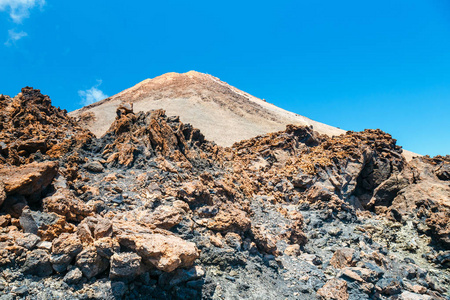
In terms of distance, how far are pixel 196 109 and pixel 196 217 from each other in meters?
40.8

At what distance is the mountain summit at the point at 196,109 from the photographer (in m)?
40.2

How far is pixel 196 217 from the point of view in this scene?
820 centimetres

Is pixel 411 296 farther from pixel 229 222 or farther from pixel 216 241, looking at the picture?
pixel 216 241

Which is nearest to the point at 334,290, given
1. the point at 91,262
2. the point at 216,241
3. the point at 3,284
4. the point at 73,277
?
the point at 216,241

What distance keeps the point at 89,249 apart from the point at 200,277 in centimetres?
233

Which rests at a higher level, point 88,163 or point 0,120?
point 0,120

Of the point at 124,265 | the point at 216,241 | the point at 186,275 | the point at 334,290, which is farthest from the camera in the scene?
the point at 334,290

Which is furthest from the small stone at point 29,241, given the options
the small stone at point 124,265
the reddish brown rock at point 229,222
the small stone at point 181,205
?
the reddish brown rock at point 229,222

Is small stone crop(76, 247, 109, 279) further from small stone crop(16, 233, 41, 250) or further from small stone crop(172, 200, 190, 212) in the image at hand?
small stone crop(172, 200, 190, 212)

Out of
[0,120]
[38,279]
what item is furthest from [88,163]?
[38,279]

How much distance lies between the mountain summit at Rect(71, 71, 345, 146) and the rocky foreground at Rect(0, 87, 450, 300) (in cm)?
1973

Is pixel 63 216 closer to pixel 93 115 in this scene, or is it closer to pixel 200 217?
pixel 200 217

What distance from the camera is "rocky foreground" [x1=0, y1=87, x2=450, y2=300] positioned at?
5324 mm

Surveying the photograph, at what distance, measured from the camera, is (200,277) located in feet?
20.1
